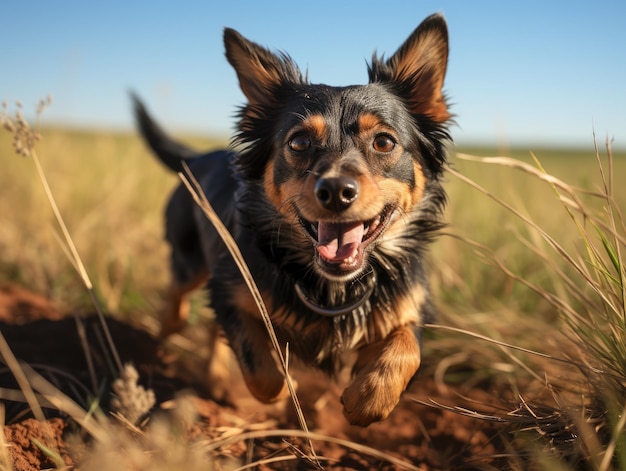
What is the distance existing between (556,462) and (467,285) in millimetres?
2586

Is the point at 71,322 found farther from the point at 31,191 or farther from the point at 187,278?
the point at 31,191

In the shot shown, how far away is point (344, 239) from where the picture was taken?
2471 mm

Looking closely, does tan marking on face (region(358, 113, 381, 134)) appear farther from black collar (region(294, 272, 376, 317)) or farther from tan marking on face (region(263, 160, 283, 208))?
black collar (region(294, 272, 376, 317))

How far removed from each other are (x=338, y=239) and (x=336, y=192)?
33 cm

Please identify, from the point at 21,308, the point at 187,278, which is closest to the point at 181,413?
the point at 187,278

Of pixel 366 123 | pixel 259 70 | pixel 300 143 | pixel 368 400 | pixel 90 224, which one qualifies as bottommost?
pixel 90 224

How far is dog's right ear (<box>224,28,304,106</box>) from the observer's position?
115 inches

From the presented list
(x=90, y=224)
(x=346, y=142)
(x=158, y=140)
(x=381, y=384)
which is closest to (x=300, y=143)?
(x=346, y=142)

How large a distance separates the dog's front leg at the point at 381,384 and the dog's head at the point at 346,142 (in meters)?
0.37

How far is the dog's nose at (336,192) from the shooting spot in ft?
7.21

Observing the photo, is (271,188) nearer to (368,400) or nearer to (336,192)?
(336,192)

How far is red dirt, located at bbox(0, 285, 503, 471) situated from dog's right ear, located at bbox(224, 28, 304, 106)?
1.61m

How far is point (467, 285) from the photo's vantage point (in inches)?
174

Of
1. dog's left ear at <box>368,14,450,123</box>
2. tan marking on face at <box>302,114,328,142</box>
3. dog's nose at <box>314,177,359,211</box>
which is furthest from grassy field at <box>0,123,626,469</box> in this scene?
tan marking on face at <box>302,114,328,142</box>
